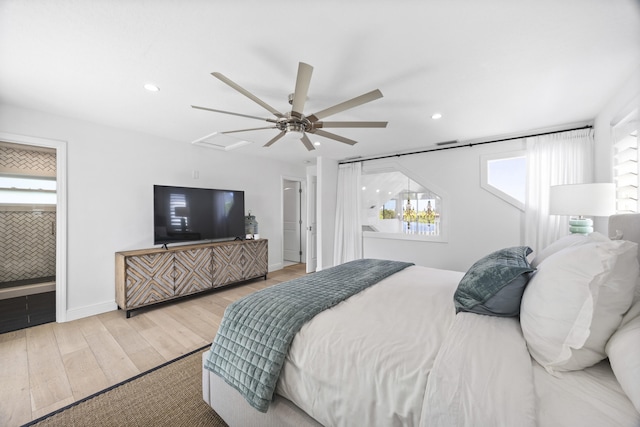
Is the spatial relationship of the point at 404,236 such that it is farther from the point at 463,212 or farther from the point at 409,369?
the point at 409,369

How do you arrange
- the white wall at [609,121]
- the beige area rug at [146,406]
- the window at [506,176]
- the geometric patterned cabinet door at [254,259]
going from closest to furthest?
the beige area rug at [146,406], the white wall at [609,121], the window at [506,176], the geometric patterned cabinet door at [254,259]

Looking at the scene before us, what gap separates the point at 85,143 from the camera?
2.97m

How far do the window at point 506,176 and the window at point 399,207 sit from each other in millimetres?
755

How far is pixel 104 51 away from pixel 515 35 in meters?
2.65

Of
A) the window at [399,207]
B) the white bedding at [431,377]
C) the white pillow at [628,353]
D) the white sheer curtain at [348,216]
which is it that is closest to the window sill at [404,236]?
the window at [399,207]

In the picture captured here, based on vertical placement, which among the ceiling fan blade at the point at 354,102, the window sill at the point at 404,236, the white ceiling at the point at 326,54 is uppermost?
the white ceiling at the point at 326,54

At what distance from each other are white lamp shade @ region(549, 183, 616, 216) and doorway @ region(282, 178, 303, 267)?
4722mm

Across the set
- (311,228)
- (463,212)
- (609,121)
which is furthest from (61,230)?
(609,121)

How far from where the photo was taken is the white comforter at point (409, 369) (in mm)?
784

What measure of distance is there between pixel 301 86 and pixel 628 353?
70.7 inches

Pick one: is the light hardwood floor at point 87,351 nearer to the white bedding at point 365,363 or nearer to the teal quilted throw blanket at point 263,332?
the teal quilted throw blanket at point 263,332

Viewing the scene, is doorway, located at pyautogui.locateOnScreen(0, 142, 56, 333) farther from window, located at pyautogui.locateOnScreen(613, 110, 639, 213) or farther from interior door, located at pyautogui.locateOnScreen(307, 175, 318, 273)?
window, located at pyautogui.locateOnScreen(613, 110, 639, 213)

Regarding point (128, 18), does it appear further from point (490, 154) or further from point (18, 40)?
point (490, 154)


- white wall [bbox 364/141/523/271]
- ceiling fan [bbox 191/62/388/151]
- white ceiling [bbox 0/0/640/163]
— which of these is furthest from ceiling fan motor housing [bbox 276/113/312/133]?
white wall [bbox 364/141/523/271]
